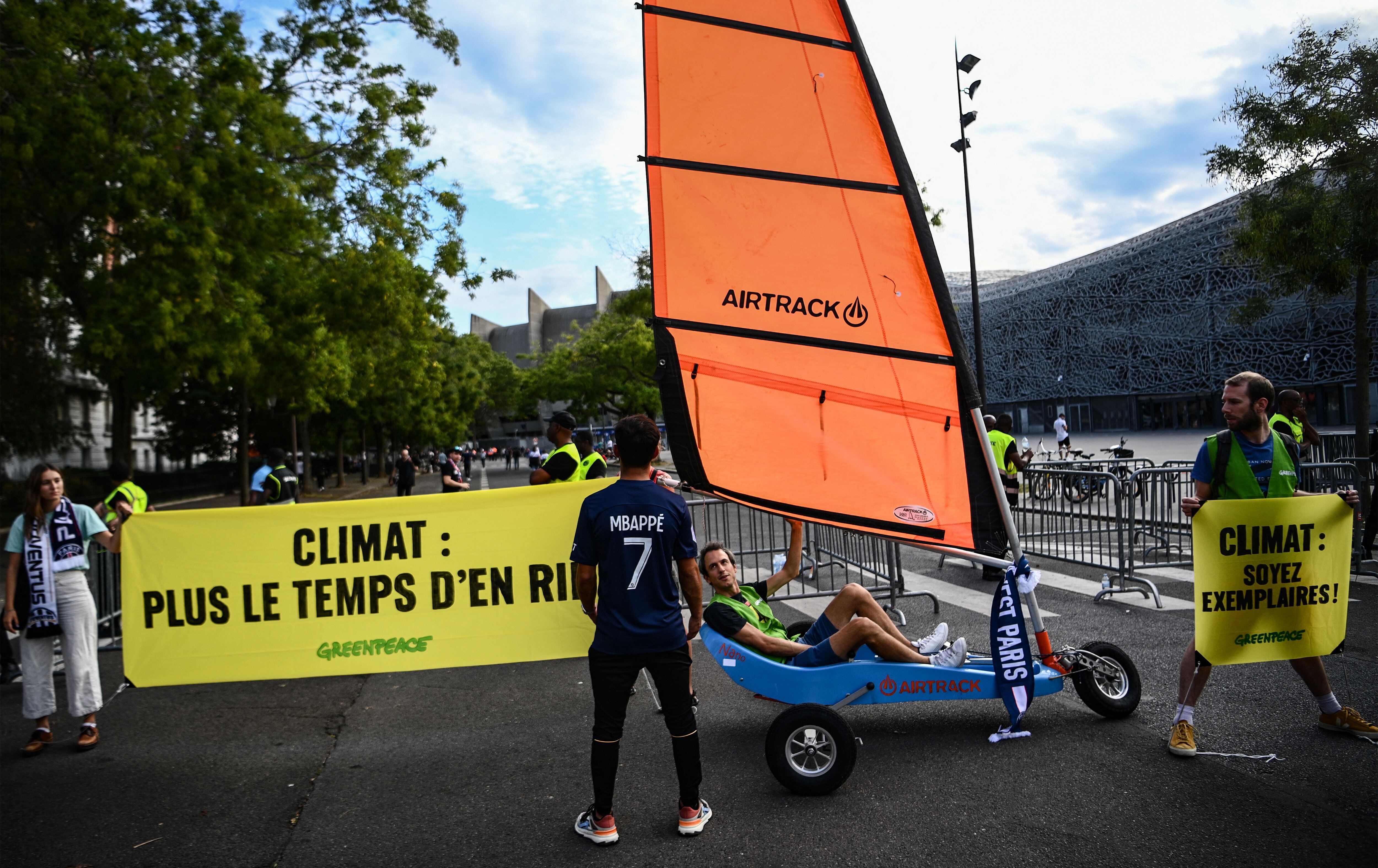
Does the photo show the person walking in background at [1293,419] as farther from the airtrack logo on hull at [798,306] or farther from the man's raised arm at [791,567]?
the airtrack logo on hull at [798,306]

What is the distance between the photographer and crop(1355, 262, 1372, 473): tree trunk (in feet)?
39.4

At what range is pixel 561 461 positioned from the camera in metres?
7.10

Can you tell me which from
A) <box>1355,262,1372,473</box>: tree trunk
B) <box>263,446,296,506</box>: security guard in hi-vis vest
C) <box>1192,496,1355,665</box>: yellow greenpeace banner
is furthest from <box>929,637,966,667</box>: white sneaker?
<box>1355,262,1372,473</box>: tree trunk

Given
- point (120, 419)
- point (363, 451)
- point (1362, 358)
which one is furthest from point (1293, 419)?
point (363, 451)

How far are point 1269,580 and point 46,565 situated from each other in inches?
270

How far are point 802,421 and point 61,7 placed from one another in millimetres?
16612

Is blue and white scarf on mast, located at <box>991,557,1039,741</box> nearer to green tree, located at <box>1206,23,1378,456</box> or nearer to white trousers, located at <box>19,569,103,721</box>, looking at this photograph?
white trousers, located at <box>19,569,103,721</box>

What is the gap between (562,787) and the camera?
428cm

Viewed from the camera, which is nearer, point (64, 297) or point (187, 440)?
point (64, 297)

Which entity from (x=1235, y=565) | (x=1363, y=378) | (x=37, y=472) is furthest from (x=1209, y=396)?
(x=37, y=472)

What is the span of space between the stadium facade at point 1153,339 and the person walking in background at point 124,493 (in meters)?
43.2

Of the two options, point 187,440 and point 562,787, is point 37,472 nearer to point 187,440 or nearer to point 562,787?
point 562,787

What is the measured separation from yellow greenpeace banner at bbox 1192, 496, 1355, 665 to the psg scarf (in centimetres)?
90

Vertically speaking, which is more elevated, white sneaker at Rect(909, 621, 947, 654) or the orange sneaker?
white sneaker at Rect(909, 621, 947, 654)
